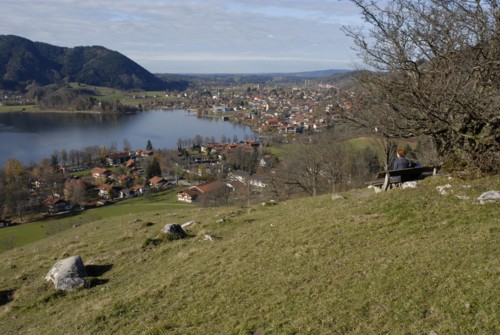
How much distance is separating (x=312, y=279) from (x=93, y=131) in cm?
11790

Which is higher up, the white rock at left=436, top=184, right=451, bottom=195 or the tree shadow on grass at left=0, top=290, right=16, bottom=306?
the white rock at left=436, top=184, right=451, bottom=195

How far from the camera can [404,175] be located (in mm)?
12039

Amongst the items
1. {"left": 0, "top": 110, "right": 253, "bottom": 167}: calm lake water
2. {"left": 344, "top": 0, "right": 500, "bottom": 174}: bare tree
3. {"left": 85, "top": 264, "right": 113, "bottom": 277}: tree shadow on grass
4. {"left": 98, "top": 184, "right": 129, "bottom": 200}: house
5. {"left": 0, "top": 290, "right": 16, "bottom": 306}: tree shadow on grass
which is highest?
{"left": 344, "top": 0, "right": 500, "bottom": 174}: bare tree

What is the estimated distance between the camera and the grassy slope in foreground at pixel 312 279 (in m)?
5.27

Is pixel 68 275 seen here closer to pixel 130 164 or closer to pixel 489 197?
pixel 489 197

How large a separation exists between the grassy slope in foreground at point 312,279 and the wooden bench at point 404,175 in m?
1.18

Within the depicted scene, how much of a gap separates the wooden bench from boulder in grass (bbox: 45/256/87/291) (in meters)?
8.64

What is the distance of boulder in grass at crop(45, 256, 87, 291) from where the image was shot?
9258 mm

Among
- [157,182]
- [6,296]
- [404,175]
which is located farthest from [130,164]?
[404,175]

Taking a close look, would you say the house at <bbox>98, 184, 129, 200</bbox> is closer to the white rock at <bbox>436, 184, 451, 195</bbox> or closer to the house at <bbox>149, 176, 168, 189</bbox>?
the house at <bbox>149, 176, 168, 189</bbox>

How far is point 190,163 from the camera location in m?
78.7

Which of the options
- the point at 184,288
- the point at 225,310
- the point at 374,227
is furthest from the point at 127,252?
the point at 374,227

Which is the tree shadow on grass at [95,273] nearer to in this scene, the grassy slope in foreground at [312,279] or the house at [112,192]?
the grassy slope in foreground at [312,279]

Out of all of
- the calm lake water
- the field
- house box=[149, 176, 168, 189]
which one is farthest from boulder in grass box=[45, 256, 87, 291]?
the calm lake water
